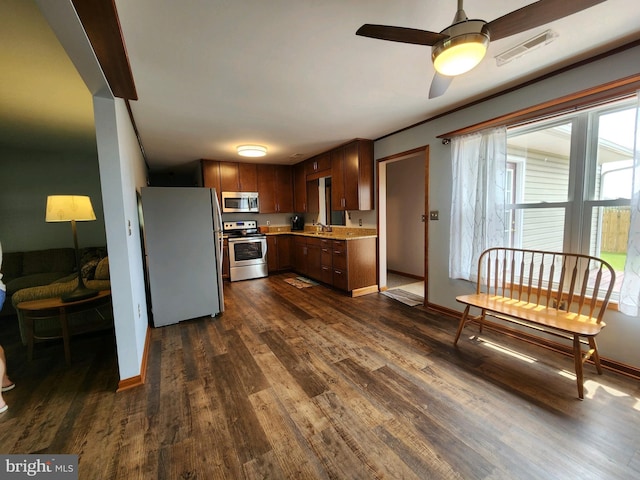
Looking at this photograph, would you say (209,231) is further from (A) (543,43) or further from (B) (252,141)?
(A) (543,43)

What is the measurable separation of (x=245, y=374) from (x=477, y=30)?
2.60m

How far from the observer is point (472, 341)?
253 centimetres

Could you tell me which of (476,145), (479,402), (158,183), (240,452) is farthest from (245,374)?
(158,183)

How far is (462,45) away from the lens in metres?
1.26

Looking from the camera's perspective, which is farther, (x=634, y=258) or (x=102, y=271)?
(x=102, y=271)

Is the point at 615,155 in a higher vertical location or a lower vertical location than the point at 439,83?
lower

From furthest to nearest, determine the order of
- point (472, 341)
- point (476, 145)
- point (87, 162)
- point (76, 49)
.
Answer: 1. point (87, 162)
2. point (476, 145)
3. point (472, 341)
4. point (76, 49)

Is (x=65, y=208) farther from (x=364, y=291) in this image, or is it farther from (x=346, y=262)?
(x=364, y=291)

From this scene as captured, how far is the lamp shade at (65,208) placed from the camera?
7.63 ft

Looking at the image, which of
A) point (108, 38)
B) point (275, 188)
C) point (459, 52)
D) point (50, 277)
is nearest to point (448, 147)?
point (459, 52)

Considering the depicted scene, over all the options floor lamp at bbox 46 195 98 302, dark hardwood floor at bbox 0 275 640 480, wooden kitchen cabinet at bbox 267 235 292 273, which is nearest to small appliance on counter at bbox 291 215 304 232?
wooden kitchen cabinet at bbox 267 235 292 273

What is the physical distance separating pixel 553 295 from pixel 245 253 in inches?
176

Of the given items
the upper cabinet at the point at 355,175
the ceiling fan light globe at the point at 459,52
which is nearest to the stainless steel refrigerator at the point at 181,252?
the upper cabinet at the point at 355,175

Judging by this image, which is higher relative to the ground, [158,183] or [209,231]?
[158,183]
